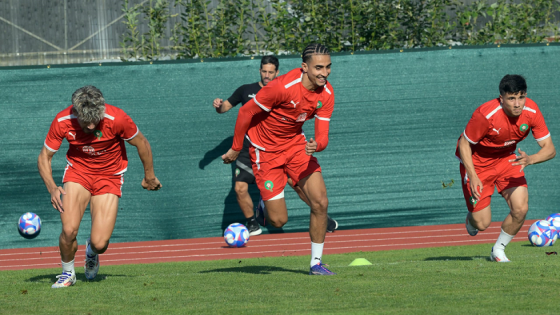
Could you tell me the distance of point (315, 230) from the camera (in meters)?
7.12

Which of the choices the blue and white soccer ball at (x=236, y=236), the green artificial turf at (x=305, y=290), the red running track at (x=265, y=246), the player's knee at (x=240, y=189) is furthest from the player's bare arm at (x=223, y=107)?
the green artificial turf at (x=305, y=290)

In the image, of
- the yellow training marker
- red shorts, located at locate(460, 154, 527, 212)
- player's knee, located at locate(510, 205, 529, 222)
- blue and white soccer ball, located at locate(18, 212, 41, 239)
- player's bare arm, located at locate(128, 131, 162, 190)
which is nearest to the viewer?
player's bare arm, located at locate(128, 131, 162, 190)

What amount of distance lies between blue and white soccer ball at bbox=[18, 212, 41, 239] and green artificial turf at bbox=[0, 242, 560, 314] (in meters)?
2.58

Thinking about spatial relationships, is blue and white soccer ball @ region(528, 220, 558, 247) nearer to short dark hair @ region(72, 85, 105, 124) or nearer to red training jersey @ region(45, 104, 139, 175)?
red training jersey @ region(45, 104, 139, 175)

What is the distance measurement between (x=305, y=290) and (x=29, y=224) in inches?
238

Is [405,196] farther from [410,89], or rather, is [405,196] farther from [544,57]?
[544,57]

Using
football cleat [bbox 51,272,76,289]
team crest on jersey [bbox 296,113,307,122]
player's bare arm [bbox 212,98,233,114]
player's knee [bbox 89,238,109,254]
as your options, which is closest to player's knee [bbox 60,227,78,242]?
player's knee [bbox 89,238,109,254]

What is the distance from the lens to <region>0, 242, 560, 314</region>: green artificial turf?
5.21 m

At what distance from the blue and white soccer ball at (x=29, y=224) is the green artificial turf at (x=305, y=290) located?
2579 millimetres

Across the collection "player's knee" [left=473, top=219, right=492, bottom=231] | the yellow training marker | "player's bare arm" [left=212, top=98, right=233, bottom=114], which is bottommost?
the yellow training marker

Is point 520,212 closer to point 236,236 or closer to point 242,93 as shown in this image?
point 236,236

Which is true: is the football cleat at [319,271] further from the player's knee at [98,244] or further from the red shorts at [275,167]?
the player's knee at [98,244]

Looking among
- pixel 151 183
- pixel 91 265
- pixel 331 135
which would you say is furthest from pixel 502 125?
pixel 91 265

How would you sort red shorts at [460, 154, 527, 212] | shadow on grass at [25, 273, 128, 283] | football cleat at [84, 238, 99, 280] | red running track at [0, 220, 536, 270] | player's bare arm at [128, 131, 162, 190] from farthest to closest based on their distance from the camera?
red running track at [0, 220, 536, 270] < red shorts at [460, 154, 527, 212] < shadow on grass at [25, 273, 128, 283] < football cleat at [84, 238, 99, 280] < player's bare arm at [128, 131, 162, 190]
